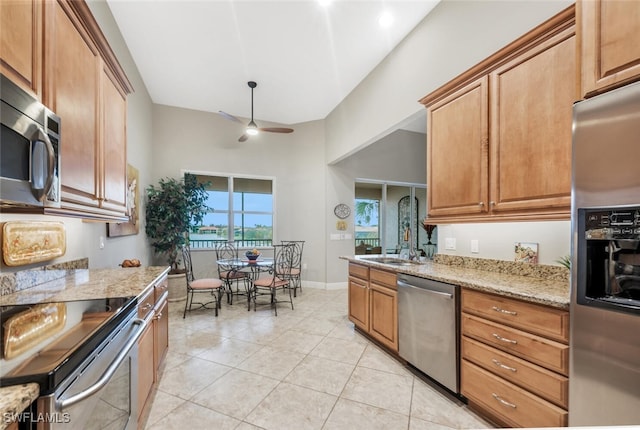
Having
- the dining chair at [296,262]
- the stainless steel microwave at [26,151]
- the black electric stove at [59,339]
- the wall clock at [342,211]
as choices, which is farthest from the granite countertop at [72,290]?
the wall clock at [342,211]

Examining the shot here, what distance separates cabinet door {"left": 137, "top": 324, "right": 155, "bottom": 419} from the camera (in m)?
1.63

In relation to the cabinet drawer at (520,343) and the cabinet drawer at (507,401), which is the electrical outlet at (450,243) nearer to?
the cabinet drawer at (520,343)

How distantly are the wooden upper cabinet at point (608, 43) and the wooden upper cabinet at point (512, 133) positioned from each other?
11.8 inches

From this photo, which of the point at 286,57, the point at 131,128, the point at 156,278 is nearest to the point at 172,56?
the point at 131,128

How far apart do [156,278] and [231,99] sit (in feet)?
Result: 13.0

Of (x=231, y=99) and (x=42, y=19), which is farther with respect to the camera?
(x=231, y=99)

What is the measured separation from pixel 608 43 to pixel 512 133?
68 cm

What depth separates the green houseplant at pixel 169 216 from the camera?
460cm

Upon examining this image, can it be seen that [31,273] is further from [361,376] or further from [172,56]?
[172,56]

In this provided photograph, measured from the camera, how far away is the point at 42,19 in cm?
122

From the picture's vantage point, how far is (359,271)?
323 cm

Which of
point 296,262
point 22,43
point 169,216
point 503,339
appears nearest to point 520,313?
point 503,339

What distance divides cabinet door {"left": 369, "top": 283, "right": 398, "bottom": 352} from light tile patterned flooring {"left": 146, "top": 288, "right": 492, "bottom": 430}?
0.57 ft

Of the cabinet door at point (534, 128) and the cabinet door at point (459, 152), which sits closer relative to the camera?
the cabinet door at point (534, 128)
